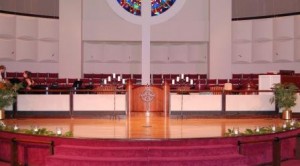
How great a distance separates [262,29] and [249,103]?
7.75 meters

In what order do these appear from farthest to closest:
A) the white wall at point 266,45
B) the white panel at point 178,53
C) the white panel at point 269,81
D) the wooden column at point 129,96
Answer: the white panel at point 178,53 → the white wall at point 266,45 → the white panel at point 269,81 → the wooden column at point 129,96

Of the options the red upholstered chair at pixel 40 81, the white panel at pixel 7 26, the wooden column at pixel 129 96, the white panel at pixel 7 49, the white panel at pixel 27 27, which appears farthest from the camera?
the white panel at pixel 27 27

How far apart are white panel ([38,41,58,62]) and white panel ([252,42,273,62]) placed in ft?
31.2

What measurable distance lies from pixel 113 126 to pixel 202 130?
235 centimetres

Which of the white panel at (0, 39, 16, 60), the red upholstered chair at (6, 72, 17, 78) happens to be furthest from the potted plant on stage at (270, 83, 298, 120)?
the white panel at (0, 39, 16, 60)

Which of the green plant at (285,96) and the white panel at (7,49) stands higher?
the white panel at (7,49)

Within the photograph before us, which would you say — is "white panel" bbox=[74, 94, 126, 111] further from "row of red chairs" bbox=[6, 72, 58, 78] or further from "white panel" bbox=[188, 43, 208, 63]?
"white panel" bbox=[188, 43, 208, 63]

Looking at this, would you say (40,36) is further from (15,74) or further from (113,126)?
(113,126)

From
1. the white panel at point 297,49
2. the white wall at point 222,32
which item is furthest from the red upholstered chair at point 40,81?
the white panel at point 297,49

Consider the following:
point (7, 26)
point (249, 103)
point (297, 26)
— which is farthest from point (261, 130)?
point (7, 26)

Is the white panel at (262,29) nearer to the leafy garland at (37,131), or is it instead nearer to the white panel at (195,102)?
the white panel at (195,102)

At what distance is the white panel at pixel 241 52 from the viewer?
2180cm

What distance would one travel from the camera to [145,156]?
883 cm

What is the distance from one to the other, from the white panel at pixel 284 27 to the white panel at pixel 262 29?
24 cm
